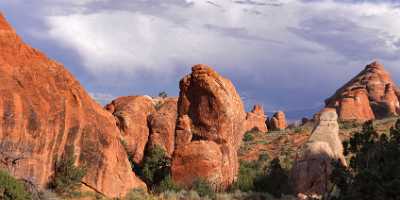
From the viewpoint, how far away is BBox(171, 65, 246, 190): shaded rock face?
3397 cm

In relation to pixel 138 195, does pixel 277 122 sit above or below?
above

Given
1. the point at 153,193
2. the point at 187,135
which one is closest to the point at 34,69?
the point at 153,193

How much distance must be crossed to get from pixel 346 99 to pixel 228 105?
44.1m

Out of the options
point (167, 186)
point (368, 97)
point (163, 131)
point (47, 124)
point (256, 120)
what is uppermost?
point (368, 97)

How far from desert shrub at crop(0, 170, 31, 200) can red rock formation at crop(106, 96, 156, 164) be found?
61.0 ft

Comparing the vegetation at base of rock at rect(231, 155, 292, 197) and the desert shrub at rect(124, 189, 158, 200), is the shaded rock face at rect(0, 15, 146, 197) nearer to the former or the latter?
the desert shrub at rect(124, 189, 158, 200)

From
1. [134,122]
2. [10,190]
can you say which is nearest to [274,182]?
[134,122]

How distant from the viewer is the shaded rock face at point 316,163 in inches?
1294

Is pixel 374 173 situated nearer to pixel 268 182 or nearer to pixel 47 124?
pixel 47 124

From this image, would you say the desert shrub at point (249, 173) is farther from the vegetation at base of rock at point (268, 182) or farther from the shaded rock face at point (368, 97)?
the shaded rock face at point (368, 97)

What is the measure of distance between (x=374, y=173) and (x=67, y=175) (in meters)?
13.8

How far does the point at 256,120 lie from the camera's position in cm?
8594

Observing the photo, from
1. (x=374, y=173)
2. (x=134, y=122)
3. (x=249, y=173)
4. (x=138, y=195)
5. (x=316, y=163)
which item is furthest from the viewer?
(x=134, y=122)

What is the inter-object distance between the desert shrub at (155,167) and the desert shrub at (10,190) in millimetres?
12561
